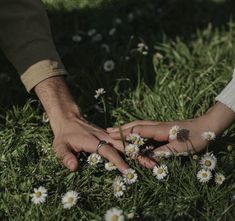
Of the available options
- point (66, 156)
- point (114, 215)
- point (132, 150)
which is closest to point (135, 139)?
point (132, 150)

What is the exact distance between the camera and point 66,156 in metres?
2.36

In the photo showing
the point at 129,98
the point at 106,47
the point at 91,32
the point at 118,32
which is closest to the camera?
the point at 129,98

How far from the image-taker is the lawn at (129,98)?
224 centimetres

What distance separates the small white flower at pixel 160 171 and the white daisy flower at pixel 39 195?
0.47 m

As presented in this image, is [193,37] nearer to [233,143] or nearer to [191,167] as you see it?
[233,143]

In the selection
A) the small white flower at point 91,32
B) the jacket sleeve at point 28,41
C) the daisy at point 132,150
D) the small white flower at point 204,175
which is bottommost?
the small white flower at point 204,175

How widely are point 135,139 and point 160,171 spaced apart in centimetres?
19

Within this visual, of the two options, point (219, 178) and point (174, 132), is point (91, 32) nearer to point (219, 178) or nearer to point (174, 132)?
point (174, 132)

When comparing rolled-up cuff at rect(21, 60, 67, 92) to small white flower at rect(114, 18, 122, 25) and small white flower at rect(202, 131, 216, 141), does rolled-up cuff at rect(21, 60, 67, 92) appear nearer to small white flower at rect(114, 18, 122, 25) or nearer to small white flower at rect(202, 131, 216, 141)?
small white flower at rect(202, 131, 216, 141)

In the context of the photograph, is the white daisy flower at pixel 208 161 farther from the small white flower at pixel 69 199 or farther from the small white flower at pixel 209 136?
the small white flower at pixel 69 199

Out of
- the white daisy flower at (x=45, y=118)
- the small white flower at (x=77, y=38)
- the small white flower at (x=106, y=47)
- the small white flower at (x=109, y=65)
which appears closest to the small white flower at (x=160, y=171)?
the white daisy flower at (x=45, y=118)

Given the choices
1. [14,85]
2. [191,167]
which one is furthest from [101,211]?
[14,85]

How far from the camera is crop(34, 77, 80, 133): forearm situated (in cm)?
251

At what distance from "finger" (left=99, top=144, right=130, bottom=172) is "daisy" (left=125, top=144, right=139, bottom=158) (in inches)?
1.6
